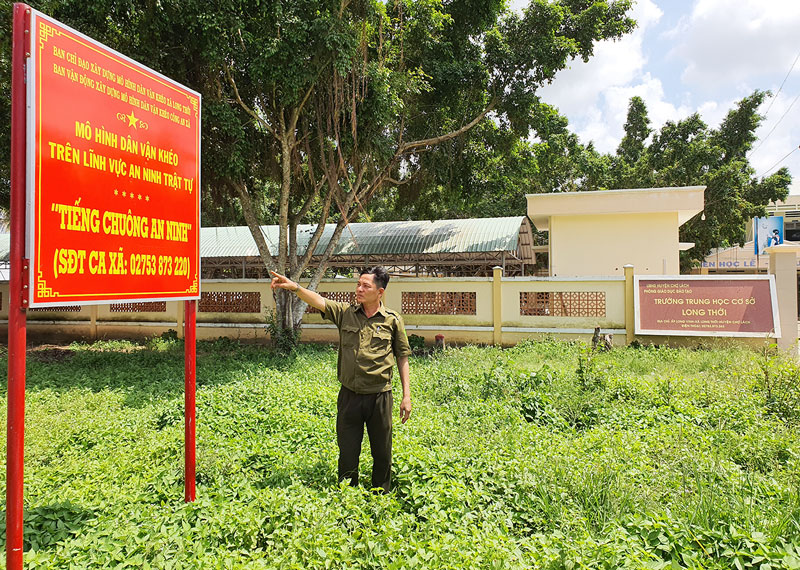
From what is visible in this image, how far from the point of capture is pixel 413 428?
4.52 meters

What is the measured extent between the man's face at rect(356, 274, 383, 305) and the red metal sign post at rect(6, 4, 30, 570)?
1741 mm

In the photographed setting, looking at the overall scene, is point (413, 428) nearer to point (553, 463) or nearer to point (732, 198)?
point (553, 463)

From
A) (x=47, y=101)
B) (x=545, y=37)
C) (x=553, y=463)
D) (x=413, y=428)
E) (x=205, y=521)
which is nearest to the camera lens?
(x=47, y=101)

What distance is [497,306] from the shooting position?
36.6ft

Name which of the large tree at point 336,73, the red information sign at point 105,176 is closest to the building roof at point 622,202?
the large tree at point 336,73

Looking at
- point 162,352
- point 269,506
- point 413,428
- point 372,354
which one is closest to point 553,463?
point 413,428

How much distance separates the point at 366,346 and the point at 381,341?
0.11 m

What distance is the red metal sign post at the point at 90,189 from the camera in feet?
7.15

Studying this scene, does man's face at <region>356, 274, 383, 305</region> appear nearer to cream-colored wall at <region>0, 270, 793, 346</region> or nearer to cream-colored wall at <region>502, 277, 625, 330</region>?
cream-colored wall at <region>0, 270, 793, 346</region>

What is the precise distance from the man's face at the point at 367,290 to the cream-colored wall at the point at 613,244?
12.4 m

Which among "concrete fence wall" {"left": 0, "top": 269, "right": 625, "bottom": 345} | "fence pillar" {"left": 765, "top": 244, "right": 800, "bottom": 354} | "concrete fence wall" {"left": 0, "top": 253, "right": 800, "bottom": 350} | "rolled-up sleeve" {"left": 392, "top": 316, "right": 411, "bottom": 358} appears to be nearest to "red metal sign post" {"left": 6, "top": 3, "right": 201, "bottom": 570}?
"rolled-up sleeve" {"left": 392, "top": 316, "right": 411, "bottom": 358}

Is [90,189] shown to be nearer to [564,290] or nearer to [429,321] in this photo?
[429,321]

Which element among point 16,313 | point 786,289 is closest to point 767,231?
point 786,289

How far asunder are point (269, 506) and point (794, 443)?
4.28 metres
